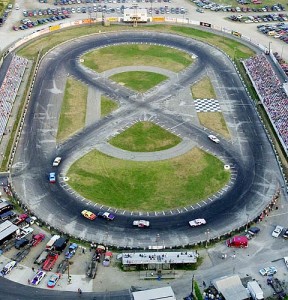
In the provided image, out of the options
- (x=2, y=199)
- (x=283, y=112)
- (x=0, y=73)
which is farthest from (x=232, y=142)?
(x=0, y=73)

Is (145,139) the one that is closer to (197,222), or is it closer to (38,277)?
(197,222)

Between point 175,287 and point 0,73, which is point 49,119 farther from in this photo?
point 175,287

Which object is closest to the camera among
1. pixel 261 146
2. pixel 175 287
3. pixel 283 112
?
pixel 175 287

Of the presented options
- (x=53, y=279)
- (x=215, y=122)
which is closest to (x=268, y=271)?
(x=53, y=279)

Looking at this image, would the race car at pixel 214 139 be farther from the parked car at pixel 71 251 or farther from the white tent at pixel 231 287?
the parked car at pixel 71 251

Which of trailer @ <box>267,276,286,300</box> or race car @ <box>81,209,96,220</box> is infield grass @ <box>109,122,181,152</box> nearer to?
race car @ <box>81,209,96,220</box>

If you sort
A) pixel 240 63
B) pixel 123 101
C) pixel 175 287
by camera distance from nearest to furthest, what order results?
pixel 175 287 → pixel 123 101 → pixel 240 63

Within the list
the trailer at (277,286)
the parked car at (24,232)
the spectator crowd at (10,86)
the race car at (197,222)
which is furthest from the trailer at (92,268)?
the spectator crowd at (10,86)
